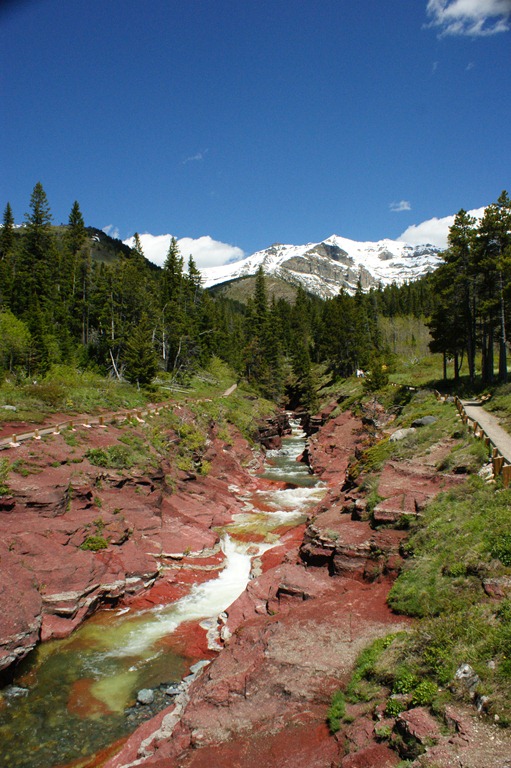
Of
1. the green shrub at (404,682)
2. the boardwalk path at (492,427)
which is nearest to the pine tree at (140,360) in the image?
the boardwalk path at (492,427)

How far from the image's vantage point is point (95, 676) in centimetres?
1485

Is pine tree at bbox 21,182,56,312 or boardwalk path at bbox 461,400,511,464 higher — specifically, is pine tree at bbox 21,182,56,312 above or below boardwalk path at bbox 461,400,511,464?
above

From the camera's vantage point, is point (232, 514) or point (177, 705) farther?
point (232, 514)

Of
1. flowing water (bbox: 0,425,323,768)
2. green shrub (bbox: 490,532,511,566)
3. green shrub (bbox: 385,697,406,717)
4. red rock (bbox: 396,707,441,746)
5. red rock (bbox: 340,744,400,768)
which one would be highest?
green shrub (bbox: 490,532,511,566)

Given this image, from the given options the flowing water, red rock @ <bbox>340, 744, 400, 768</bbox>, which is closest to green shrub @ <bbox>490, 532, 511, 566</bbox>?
red rock @ <bbox>340, 744, 400, 768</bbox>

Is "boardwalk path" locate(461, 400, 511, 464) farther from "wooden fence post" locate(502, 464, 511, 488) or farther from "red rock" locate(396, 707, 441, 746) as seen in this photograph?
"red rock" locate(396, 707, 441, 746)

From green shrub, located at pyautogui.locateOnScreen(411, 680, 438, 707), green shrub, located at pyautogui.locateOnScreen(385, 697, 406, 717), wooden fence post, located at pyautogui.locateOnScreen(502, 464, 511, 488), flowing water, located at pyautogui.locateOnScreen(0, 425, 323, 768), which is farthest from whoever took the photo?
wooden fence post, located at pyautogui.locateOnScreen(502, 464, 511, 488)

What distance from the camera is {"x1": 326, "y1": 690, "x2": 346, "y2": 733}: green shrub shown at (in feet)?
32.1

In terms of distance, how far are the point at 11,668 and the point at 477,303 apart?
4128cm

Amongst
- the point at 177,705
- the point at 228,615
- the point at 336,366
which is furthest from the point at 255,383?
the point at 177,705

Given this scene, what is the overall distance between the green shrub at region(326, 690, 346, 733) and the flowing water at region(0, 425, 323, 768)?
6305 mm

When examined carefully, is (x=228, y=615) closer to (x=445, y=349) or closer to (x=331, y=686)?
(x=331, y=686)

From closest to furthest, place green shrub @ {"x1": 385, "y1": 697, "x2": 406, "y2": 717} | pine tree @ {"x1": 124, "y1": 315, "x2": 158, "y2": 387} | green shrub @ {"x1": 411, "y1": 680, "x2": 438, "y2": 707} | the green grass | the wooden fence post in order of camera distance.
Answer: green shrub @ {"x1": 411, "y1": 680, "x2": 438, "y2": 707} < the green grass < green shrub @ {"x1": 385, "y1": 697, "x2": 406, "y2": 717} < the wooden fence post < pine tree @ {"x1": 124, "y1": 315, "x2": 158, "y2": 387}

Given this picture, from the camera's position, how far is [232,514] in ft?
98.3
